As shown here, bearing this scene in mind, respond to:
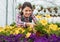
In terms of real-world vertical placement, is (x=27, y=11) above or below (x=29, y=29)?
above

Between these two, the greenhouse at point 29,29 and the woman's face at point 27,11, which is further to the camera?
the woman's face at point 27,11

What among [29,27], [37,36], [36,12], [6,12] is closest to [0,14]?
[6,12]

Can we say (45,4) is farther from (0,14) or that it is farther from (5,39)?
(5,39)

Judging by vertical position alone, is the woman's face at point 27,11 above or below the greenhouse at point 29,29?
above

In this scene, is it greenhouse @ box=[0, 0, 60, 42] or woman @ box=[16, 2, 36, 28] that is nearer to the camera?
greenhouse @ box=[0, 0, 60, 42]

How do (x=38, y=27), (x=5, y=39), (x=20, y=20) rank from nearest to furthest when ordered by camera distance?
(x=5, y=39)
(x=38, y=27)
(x=20, y=20)

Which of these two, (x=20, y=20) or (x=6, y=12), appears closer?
(x=20, y=20)

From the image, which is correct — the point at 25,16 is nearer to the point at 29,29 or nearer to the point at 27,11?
the point at 27,11

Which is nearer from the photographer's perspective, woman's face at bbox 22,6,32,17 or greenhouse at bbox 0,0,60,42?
greenhouse at bbox 0,0,60,42

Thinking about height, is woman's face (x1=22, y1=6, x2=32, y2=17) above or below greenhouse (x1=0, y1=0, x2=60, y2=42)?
above

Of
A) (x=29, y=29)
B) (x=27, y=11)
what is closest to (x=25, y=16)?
(x=27, y=11)

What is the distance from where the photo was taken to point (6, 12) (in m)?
9.27

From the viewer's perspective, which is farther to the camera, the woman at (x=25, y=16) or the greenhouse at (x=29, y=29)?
the woman at (x=25, y=16)

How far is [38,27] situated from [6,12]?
503cm
